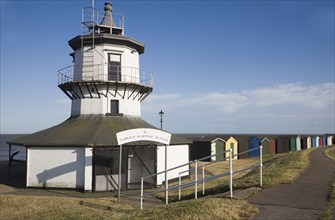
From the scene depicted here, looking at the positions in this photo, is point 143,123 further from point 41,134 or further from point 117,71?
point 41,134

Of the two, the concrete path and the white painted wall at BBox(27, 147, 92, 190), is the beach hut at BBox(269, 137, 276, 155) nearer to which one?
the white painted wall at BBox(27, 147, 92, 190)

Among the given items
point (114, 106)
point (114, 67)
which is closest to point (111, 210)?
point (114, 106)

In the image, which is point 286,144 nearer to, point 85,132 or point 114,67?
point 114,67

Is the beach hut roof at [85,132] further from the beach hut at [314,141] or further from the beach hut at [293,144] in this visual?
the beach hut at [314,141]

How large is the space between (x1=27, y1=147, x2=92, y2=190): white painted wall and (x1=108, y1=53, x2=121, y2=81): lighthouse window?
23.8 ft

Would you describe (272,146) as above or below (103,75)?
below

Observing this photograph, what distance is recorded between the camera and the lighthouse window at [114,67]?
2317 cm

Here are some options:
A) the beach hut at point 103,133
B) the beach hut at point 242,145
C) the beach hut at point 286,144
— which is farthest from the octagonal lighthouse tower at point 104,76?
the beach hut at point 286,144

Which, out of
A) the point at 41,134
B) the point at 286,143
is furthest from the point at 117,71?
the point at 286,143

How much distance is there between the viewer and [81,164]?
18.0 m

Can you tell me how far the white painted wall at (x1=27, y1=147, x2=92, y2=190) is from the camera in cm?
1780

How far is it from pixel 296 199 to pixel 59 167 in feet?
47.2

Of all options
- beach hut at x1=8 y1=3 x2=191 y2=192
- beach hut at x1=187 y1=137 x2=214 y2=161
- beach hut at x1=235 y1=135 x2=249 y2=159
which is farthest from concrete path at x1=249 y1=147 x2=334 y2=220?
beach hut at x1=235 y1=135 x2=249 y2=159

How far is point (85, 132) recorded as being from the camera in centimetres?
1942
